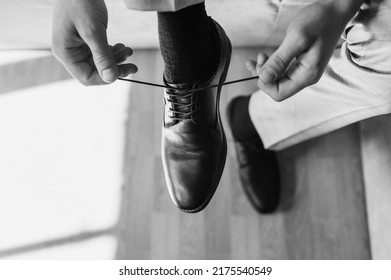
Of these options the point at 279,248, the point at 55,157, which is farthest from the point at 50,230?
the point at 279,248

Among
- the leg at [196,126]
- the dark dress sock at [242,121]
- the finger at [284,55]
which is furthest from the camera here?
the dark dress sock at [242,121]

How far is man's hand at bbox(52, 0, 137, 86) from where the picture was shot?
55 centimetres

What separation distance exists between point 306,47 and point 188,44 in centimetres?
20

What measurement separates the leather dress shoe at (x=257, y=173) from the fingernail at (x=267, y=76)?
1.63ft

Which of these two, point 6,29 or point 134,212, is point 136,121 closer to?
point 134,212

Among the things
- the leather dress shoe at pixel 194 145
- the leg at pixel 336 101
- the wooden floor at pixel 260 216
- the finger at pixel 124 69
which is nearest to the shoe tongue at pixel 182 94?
the leather dress shoe at pixel 194 145

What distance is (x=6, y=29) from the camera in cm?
105

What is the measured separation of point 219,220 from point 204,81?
48cm

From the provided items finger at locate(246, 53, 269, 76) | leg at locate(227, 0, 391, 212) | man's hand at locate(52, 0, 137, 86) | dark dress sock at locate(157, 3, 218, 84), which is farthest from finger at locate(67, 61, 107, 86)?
leg at locate(227, 0, 391, 212)

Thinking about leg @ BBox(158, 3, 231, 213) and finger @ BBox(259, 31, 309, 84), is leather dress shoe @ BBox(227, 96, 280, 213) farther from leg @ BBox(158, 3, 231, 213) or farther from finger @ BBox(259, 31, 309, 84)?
finger @ BBox(259, 31, 309, 84)

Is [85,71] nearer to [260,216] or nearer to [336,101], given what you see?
[336,101]

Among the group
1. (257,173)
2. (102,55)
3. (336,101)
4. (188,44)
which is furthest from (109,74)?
(257,173)

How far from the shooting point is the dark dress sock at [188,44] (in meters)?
0.60

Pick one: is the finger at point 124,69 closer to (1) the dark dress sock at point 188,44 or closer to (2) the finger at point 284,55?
(1) the dark dress sock at point 188,44
